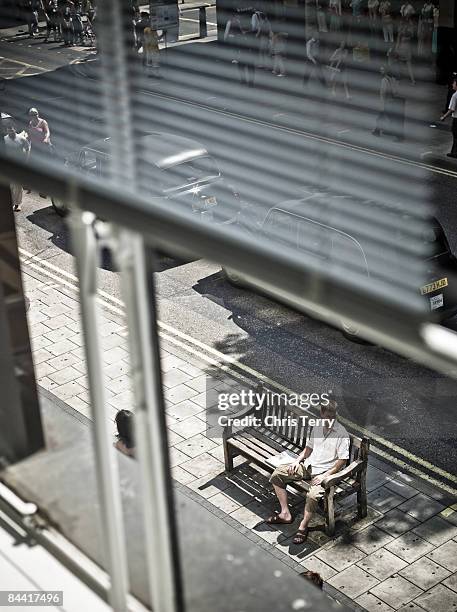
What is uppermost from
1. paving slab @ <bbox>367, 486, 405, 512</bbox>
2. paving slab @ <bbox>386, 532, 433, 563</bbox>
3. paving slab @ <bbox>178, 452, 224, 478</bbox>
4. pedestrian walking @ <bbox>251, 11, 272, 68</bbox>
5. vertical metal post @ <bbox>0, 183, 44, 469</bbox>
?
vertical metal post @ <bbox>0, 183, 44, 469</bbox>

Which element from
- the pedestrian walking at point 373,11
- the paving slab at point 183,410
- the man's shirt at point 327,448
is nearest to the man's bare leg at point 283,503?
the man's shirt at point 327,448

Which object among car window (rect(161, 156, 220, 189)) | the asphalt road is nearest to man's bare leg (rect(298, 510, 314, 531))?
the asphalt road

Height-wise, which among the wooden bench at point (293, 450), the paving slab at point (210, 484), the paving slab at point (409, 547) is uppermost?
the wooden bench at point (293, 450)

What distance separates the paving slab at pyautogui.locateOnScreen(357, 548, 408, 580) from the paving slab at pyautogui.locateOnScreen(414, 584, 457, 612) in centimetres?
31

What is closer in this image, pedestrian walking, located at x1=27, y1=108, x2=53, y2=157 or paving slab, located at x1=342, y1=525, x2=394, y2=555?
pedestrian walking, located at x1=27, y1=108, x2=53, y2=157

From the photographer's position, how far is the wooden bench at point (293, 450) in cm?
712

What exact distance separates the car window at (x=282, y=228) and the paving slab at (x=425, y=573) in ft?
7.85

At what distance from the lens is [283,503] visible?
7281 millimetres

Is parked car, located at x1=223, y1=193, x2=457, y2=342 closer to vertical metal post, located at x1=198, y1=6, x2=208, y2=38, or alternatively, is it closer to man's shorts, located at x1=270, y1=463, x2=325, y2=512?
man's shorts, located at x1=270, y1=463, x2=325, y2=512

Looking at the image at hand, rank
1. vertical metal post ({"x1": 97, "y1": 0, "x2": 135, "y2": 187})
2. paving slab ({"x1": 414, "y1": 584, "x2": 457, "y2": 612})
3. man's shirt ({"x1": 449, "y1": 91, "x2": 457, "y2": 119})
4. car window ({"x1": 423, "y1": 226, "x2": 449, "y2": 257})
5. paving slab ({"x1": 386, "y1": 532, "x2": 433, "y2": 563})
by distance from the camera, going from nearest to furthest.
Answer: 1. vertical metal post ({"x1": 97, "y1": 0, "x2": 135, "y2": 187})
2. paving slab ({"x1": 414, "y1": 584, "x2": 457, "y2": 612})
3. paving slab ({"x1": 386, "y1": 532, "x2": 433, "y2": 563})
4. car window ({"x1": 423, "y1": 226, "x2": 449, "y2": 257})
5. man's shirt ({"x1": 449, "y1": 91, "x2": 457, "y2": 119})

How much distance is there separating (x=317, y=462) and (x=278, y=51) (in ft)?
11.4

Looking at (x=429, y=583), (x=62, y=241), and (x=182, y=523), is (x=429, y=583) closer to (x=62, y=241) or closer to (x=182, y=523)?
(x=182, y=523)

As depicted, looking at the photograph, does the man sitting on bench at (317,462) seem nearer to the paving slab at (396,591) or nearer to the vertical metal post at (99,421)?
the paving slab at (396,591)

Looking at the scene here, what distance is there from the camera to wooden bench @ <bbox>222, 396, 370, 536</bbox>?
712 cm
